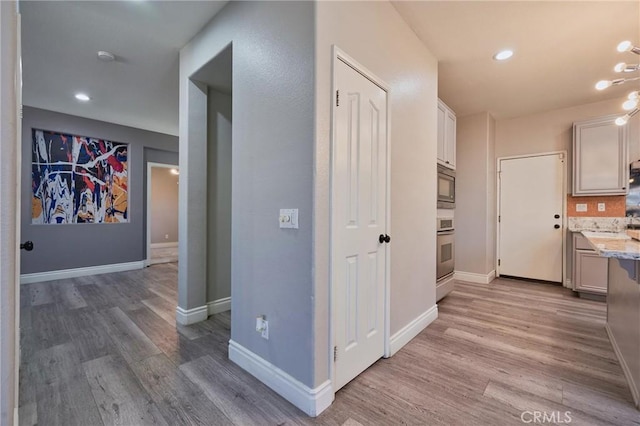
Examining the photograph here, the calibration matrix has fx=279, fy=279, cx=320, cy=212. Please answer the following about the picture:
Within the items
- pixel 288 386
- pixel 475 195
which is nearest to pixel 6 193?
pixel 288 386

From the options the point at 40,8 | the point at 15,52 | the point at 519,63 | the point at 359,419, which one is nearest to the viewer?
the point at 15,52

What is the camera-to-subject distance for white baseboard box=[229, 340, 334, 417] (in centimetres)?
155

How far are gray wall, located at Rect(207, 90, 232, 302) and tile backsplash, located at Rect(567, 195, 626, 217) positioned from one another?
16.0ft

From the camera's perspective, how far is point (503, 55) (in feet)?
9.29

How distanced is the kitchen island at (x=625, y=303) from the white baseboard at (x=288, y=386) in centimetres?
165

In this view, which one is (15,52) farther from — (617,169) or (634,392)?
(617,169)

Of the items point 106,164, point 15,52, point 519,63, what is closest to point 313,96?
point 15,52

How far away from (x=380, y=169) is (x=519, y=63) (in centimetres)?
230

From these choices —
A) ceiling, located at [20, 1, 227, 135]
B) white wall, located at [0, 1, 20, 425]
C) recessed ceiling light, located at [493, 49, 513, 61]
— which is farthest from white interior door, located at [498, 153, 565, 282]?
white wall, located at [0, 1, 20, 425]

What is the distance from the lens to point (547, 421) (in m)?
1.51

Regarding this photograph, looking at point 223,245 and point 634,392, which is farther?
point 223,245

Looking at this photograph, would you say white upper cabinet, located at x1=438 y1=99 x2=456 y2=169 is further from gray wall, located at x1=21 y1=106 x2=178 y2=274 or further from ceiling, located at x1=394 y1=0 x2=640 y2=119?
gray wall, located at x1=21 y1=106 x2=178 y2=274

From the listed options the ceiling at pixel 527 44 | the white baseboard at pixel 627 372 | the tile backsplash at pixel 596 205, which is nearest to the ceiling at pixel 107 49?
the ceiling at pixel 527 44

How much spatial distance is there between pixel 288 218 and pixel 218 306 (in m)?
1.97
